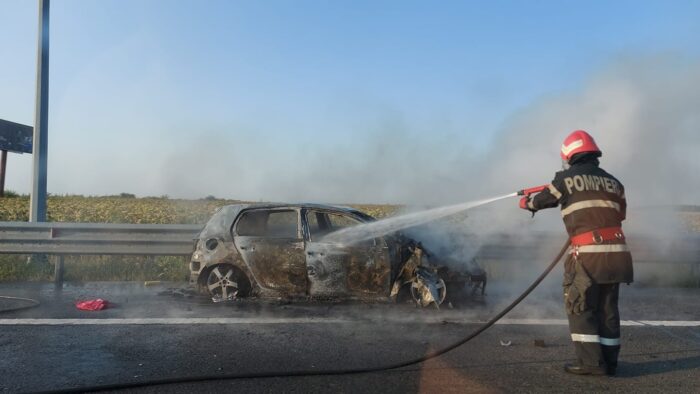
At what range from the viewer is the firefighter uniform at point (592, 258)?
4.35 m

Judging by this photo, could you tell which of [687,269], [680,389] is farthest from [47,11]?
[687,269]

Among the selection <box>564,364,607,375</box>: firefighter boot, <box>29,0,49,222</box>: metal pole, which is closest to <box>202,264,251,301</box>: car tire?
<box>564,364,607,375</box>: firefighter boot

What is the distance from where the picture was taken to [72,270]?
8844mm

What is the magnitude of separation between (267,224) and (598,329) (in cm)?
425

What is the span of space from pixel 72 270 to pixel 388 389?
6674mm

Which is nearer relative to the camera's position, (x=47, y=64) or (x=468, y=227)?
(x=468, y=227)

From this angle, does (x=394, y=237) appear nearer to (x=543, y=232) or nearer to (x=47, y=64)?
(x=543, y=232)

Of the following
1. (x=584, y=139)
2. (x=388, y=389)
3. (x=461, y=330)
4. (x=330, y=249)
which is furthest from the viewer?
(x=330, y=249)

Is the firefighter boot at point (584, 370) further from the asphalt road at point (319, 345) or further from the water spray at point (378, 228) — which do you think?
the water spray at point (378, 228)

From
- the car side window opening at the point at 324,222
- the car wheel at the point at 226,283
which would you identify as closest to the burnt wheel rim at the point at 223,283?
the car wheel at the point at 226,283

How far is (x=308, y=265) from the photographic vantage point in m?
6.81

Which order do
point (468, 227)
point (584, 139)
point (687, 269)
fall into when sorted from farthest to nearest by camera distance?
point (687, 269) → point (468, 227) → point (584, 139)

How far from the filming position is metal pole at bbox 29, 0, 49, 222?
392 inches

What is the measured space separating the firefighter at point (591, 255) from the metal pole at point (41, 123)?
28.6 feet
